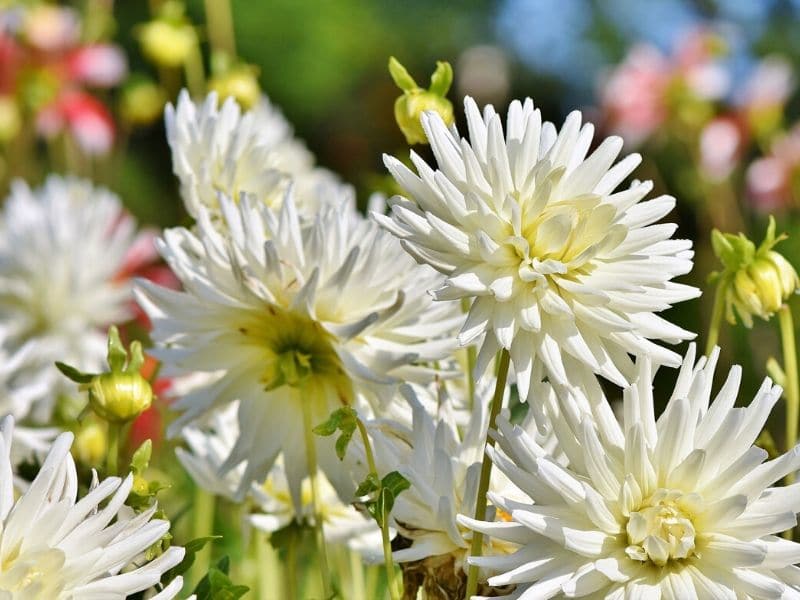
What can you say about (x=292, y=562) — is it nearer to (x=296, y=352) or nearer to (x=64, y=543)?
(x=296, y=352)

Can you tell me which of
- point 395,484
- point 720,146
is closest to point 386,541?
point 395,484

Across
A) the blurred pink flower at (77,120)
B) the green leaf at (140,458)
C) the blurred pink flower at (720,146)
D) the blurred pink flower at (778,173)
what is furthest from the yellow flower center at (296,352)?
the blurred pink flower at (720,146)

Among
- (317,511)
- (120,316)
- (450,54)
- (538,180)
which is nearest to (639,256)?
(538,180)

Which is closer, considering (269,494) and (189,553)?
(189,553)

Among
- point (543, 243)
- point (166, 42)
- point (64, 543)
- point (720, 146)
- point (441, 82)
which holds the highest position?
point (720, 146)

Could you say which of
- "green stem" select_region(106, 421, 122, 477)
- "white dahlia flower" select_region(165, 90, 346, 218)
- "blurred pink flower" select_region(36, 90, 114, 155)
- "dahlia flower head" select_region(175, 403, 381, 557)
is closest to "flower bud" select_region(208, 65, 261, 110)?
"white dahlia flower" select_region(165, 90, 346, 218)

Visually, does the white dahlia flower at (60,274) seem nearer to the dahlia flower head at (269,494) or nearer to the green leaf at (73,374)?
the dahlia flower head at (269,494)
